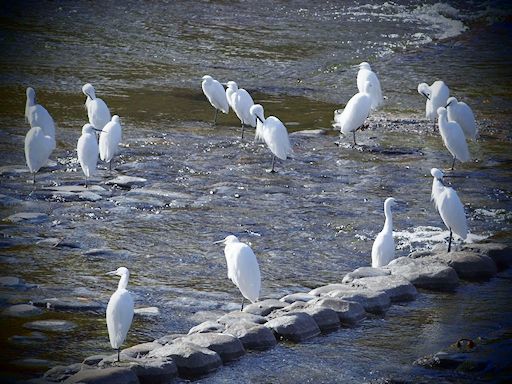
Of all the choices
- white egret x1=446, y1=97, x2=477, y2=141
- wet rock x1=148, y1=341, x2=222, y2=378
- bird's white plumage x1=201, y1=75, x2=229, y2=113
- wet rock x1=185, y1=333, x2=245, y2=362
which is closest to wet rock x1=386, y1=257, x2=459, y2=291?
wet rock x1=185, y1=333, x2=245, y2=362

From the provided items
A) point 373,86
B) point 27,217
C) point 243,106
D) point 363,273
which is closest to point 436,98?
point 373,86

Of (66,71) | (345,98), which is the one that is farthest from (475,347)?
(66,71)

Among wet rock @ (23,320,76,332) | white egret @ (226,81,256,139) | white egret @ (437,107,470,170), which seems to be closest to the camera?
wet rock @ (23,320,76,332)

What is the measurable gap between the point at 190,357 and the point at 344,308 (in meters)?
1.65

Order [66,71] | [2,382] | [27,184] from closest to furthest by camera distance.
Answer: [2,382] → [27,184] → [66,71]

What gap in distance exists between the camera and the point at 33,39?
20469mm

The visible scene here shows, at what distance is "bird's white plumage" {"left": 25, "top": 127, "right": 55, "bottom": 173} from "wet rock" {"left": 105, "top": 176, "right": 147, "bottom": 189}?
0.81 metres

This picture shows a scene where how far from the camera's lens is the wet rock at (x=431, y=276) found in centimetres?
853

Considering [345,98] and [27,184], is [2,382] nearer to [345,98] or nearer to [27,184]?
[27,184]

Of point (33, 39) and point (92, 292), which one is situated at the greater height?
point (33, 39)

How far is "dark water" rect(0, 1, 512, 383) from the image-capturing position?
7.57 meters

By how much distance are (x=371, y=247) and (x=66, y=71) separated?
9.89 meters

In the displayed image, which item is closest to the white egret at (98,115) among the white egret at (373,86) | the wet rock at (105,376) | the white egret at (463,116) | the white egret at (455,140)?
the white egret at (373,86)

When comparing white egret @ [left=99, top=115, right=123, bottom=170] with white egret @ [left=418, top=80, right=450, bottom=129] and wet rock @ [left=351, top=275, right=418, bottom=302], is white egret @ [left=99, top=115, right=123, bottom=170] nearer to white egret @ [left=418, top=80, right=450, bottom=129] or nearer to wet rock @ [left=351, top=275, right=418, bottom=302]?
wet rock @ [left=351, top=275, right=418, bottom=302]
